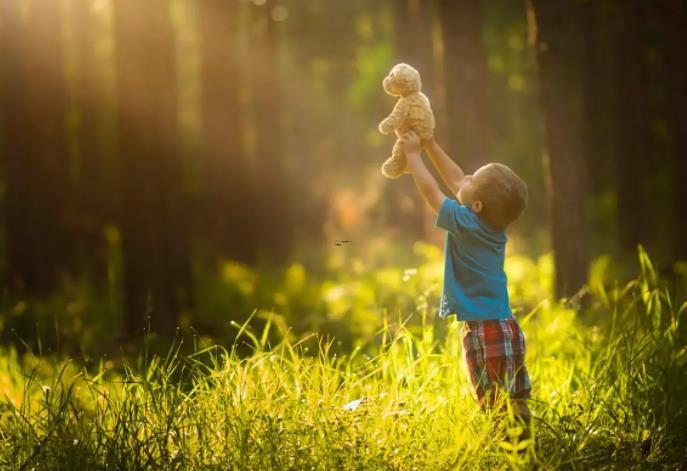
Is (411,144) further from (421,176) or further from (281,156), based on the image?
(281,156)

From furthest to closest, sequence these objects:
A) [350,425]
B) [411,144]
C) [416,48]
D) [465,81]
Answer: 1. [416,48]
2. [465,81]
3. [411,144]
4. [350,425]

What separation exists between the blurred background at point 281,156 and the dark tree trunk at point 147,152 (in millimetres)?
23

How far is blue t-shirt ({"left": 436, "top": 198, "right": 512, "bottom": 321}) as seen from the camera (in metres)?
4.90

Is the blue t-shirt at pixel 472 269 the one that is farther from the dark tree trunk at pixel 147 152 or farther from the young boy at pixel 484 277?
the dark tree trunk at pixel 147 152

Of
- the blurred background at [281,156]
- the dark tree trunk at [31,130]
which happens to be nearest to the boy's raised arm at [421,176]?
the blurred background at [281,156]

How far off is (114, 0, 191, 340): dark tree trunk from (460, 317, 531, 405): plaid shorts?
6131mm

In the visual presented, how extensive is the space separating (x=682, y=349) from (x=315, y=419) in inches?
93.9

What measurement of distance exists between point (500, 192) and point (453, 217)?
259mm

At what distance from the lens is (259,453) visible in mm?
4590

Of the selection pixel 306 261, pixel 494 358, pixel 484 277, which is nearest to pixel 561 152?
pixel 484 277

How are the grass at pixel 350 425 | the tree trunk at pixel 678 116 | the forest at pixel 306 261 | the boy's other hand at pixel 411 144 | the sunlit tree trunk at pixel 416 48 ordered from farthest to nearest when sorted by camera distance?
the sunlit tree trunk at pixel 416 48 < the tree trunk at pixel 678 116 < the boy's other hand at pixel 411 144 < the forest at pixel 306 261 < the grass at pixel 350 425

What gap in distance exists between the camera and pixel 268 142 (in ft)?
71.7

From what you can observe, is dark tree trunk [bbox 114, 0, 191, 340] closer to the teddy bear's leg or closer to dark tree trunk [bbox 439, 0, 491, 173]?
dark tree trunk [bbox 439, 0, 491, 173]

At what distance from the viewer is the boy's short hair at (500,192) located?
4.87 metres
